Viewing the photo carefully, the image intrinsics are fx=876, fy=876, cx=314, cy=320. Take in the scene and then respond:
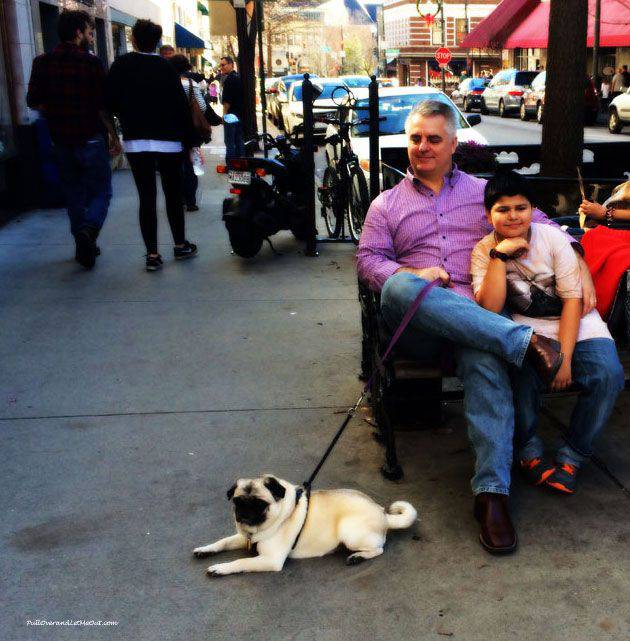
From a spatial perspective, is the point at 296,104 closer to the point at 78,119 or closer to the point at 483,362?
the point at 78,119

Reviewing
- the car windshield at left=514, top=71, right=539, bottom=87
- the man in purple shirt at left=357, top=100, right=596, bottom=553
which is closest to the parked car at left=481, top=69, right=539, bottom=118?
the car windshield at left=514, top=71, right=539, bottom=87

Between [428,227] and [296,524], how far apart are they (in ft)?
5.01

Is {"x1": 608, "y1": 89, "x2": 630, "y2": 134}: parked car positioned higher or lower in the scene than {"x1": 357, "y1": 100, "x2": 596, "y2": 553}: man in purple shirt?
lower

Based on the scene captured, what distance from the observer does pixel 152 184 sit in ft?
24.6

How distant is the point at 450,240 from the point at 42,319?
3433mm

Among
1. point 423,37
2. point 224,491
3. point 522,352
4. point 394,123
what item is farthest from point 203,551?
point 423,37

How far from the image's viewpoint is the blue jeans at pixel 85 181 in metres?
7.58

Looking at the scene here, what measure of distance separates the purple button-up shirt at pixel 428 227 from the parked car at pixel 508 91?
29766 mm

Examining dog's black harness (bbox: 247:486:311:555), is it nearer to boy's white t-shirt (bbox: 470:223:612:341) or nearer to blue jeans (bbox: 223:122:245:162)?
boy's white t-shirt (bbox: 470:223:612:341)

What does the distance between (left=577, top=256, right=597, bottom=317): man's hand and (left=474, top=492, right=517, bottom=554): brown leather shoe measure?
88 centimetres

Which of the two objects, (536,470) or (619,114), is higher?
(619,114)

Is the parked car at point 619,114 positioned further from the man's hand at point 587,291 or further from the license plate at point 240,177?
the man's hand at point 587,291

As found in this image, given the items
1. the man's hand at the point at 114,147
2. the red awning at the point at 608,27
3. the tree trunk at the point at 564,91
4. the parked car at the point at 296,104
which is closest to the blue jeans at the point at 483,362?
the tree trunk at the point at 564,91

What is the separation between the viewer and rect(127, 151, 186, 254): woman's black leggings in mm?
7457
